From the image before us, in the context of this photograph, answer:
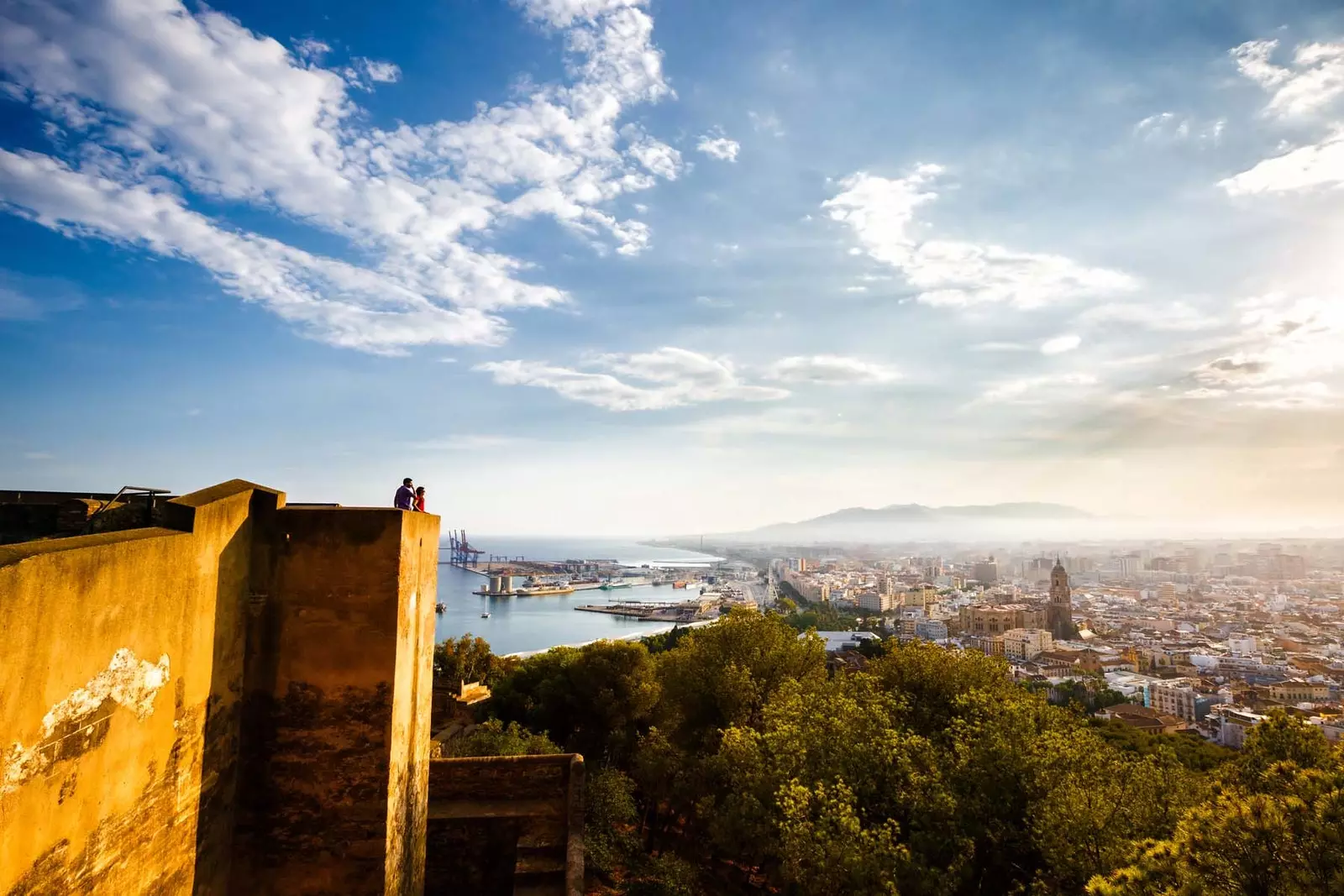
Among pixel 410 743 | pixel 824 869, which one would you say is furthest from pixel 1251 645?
pixel 410 743

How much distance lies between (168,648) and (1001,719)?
1087 cm

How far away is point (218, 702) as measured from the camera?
4320 mm

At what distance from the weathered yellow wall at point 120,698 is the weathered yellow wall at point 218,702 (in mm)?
11

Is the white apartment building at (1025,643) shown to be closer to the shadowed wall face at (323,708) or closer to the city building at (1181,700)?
the city building at (1181,700)

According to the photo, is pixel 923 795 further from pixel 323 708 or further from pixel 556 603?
pixel 556 603

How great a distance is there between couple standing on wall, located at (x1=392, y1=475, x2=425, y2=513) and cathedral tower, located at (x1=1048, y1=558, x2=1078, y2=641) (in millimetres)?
91356

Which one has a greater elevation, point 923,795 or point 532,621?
point 923,795

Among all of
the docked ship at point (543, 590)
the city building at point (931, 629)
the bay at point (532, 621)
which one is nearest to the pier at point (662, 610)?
the bay at point (532, 621)

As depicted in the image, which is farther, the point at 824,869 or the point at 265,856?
the point at 824,869

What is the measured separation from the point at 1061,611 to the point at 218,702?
96.0 metres

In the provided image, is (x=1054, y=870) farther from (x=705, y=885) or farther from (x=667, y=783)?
(x=667, y=783)

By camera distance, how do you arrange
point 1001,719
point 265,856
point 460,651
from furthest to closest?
point 460,651, point 1001,719, point 265,856

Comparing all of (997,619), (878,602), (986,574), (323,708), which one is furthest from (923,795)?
(986,574)

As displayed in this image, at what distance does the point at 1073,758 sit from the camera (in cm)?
927
